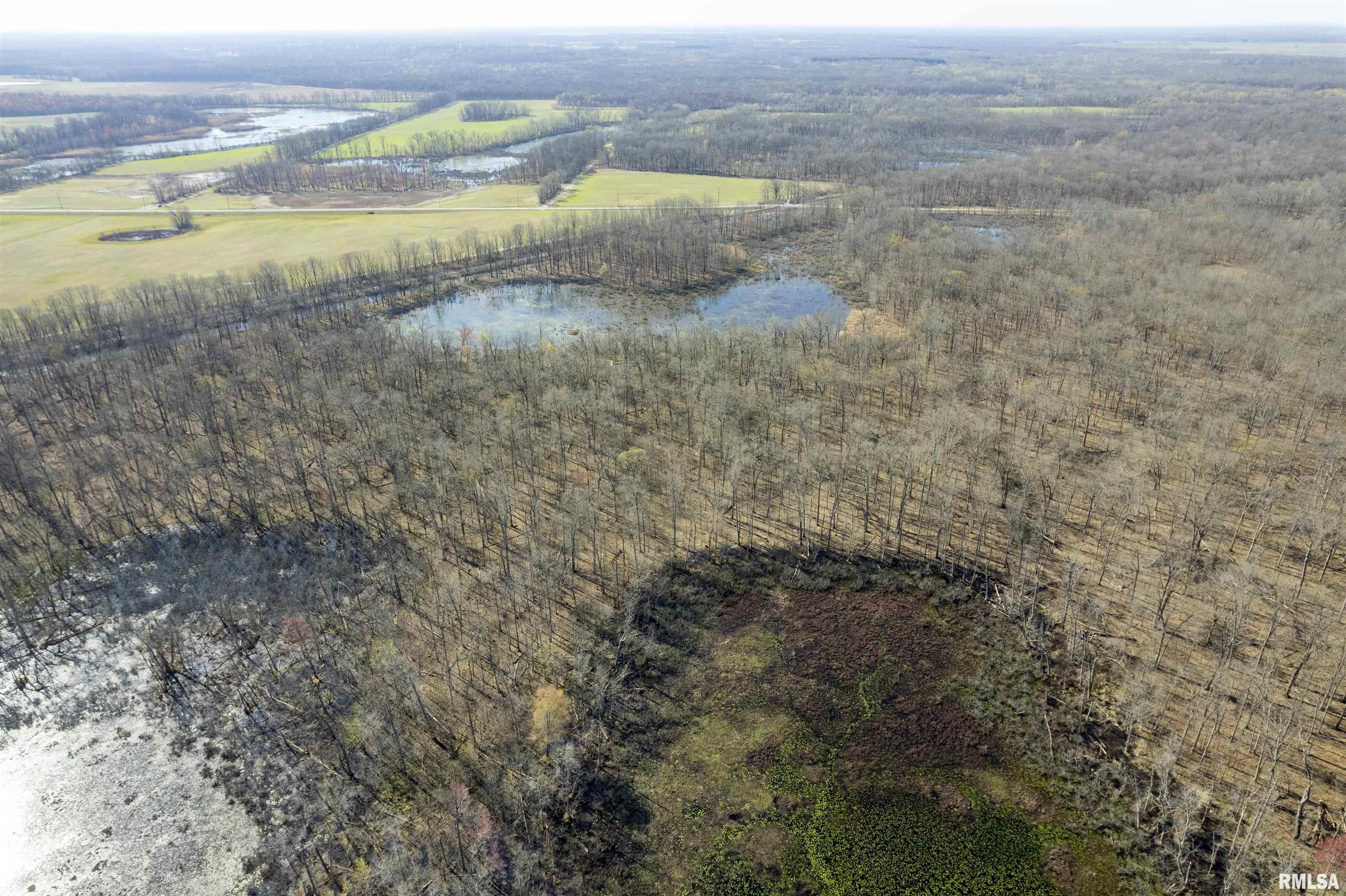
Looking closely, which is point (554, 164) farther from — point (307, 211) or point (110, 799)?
point (110, 799)

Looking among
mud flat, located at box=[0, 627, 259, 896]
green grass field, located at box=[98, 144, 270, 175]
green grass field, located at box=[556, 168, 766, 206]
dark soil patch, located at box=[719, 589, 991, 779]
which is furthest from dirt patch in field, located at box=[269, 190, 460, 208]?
dark soil patch, located at box=[719, 589, 991, 779]

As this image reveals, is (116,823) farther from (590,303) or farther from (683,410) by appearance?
(590,303)

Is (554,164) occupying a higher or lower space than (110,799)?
higher

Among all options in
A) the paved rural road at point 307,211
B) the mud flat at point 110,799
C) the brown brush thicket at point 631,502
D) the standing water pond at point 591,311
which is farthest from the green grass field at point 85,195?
the mud flat at point 110,799

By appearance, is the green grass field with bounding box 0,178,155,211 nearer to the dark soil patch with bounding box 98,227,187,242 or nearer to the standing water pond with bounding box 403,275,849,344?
the dark soil patch with bounding box 98,227,187,242

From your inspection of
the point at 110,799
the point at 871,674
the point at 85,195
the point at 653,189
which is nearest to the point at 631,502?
the point at 871,674

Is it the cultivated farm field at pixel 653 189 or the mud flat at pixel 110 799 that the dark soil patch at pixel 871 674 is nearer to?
the mud flat at pixel 110 799
